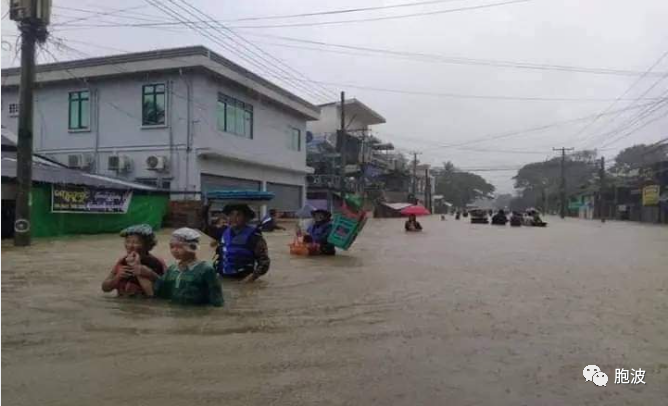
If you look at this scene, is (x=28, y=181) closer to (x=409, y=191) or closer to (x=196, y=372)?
(x=196, y=372)

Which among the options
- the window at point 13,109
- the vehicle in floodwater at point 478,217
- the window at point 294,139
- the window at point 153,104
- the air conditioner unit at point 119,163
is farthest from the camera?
the vehicle in floodwater at point 478,217

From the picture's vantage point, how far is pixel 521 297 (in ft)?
29.1

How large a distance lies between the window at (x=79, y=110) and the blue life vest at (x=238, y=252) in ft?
71.7

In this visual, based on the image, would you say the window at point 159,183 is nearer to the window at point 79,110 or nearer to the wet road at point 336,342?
the window at point 79,110

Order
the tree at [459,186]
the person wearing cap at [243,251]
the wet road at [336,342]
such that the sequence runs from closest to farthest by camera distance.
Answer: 1. the wet road at [336,342]
2. the person wearing cap at [243,251]
3. the tree at [459,186]

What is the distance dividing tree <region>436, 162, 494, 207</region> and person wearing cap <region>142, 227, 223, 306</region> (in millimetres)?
109134

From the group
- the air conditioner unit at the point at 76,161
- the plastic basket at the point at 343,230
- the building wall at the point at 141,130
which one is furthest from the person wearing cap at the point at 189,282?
the air conditioner unit at the point at 76,161

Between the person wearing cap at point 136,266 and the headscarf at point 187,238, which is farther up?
the headscarf at point 187,238

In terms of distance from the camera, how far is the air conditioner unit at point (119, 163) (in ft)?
87.3

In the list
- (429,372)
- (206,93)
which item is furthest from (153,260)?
(206,93)

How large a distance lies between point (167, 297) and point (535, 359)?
395cm

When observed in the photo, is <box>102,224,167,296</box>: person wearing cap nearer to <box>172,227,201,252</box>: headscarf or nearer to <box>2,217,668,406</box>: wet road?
<box>2,217,668,406</box>: wet road

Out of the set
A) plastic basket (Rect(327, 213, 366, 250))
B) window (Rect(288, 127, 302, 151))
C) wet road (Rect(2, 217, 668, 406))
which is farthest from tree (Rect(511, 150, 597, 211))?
wet road (Rect(2, 217, 668, 406))

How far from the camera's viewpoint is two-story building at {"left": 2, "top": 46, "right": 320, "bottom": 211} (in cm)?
2631
